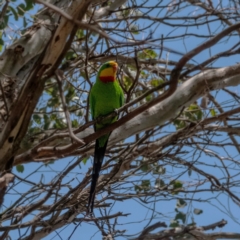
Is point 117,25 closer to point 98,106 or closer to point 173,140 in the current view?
point 98,106

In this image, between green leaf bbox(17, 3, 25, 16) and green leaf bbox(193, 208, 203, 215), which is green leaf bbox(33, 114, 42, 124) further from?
green leaf bbox(193, 208, 203, 215)

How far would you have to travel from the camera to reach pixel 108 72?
394 cm

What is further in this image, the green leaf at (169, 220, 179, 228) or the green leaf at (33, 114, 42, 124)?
the green leaf at (33, 114, 42, 124)

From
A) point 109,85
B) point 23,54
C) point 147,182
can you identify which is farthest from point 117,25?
point 147,182

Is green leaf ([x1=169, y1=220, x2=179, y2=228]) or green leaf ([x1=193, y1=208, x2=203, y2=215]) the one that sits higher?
green leaf ([x1=193, y1=208, x2=203, y2=215])

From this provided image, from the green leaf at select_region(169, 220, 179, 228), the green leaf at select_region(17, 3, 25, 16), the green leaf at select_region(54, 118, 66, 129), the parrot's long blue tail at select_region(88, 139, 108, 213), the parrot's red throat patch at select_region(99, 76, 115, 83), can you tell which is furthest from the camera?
the green leaf at select_region(54, 118, 66, 129)

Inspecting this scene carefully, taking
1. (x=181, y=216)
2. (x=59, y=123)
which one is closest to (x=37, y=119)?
(x=59, y=123)

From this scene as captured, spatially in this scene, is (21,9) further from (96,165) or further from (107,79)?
(96,165)

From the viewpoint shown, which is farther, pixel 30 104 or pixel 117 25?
pixel 117 25

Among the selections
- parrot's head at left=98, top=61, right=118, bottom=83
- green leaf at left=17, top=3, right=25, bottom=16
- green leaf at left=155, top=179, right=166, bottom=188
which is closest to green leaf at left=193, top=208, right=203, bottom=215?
green leaf at left=155, top=179, right=166, bottom=188

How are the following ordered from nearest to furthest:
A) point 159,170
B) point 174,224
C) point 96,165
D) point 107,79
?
point 96,165, point 174,224, point 107,79, point 159,170

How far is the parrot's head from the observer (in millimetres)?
3869

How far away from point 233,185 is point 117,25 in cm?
173

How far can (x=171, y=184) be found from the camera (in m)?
3.79
